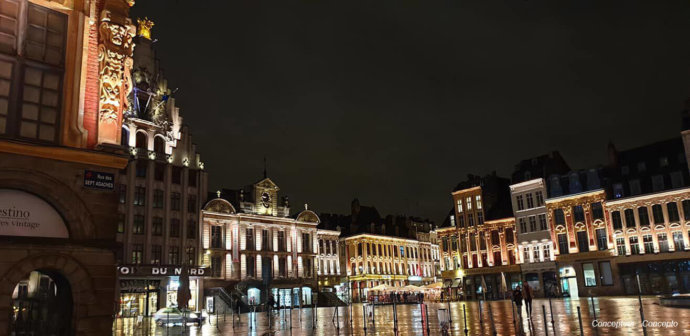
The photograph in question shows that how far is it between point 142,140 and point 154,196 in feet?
18.8

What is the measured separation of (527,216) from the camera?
Result: 210ft

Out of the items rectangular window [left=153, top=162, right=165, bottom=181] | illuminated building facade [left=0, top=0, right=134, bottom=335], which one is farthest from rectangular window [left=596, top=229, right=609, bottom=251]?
illuminated building facade [left=0, top=0, right=134, bottom=335]

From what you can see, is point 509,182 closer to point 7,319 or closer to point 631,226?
point 631,226

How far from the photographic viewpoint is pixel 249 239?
62.9 m

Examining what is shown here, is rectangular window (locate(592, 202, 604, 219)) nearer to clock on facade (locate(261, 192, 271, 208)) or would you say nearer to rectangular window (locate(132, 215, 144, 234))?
clock on facade (locate(261, 192, 271, 208))

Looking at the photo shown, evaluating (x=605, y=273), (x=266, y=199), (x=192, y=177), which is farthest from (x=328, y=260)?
(x=605, y=273)

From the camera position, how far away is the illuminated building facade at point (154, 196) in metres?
48.7

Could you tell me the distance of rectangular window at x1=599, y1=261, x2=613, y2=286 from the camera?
5422 cm

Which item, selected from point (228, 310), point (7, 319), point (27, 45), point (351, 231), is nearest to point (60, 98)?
point (27, 45)

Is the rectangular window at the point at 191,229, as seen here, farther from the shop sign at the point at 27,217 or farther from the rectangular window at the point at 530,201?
the shop sign at the point at 27,217

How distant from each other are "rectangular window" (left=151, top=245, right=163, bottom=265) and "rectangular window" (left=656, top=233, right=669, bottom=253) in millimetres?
49299

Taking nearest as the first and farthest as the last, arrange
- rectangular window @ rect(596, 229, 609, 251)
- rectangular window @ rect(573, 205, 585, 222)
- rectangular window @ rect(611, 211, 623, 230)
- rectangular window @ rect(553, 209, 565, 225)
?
rectangular window @ rect(611, 211, 623, 230) < rectangular window @ rect(596, 229, 609, 251) < rectangular window @ rect(573, 205, 585, 222) < rectangular window @ rect(553, 209, 565, 225)

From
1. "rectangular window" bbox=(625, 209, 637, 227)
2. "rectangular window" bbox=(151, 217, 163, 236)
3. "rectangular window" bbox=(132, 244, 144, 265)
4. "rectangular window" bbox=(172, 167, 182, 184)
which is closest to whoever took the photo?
"rectangular window" bbox=(132, 244, 144, 265)

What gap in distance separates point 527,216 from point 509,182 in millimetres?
10452
